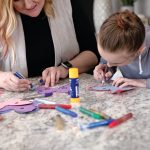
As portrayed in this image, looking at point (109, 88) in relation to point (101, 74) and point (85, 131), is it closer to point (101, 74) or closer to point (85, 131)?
point (101, 74)

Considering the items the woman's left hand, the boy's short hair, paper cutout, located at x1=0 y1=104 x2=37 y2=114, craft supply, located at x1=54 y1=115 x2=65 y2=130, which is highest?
the boy's short hair

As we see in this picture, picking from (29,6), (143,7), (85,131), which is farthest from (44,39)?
(143,7)

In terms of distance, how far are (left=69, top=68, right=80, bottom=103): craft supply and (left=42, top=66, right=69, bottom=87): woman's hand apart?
28 centimetres

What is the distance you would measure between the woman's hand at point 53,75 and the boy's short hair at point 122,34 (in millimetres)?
294

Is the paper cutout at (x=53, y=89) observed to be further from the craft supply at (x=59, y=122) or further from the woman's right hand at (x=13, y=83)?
the craft supply at (x=59, y=122)

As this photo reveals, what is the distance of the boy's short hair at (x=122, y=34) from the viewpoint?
49.4 inches

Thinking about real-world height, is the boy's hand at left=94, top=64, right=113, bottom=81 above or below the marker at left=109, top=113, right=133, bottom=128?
above

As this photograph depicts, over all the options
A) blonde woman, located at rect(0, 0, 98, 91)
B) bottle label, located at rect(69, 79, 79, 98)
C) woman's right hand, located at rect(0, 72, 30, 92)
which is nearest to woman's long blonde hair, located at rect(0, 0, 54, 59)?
blonde woman, located at rect(0, 0, 98, 91)

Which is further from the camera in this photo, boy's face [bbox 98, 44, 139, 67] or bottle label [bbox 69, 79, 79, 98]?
boy's face [bbox 98, 44, 139, 67]

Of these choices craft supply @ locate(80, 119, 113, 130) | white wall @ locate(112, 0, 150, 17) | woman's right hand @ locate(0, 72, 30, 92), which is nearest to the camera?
craft supply @ locate(80, 119, 113, 130)

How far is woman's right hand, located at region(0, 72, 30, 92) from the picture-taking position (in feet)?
4.47

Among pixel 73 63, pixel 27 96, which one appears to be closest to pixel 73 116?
pixel 27 96

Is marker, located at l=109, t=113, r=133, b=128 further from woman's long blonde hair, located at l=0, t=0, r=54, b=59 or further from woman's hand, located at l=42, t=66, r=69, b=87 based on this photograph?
woman's long blonde hair, located at l=0, t=0, r=54, b=59

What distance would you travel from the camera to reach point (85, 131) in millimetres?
917
